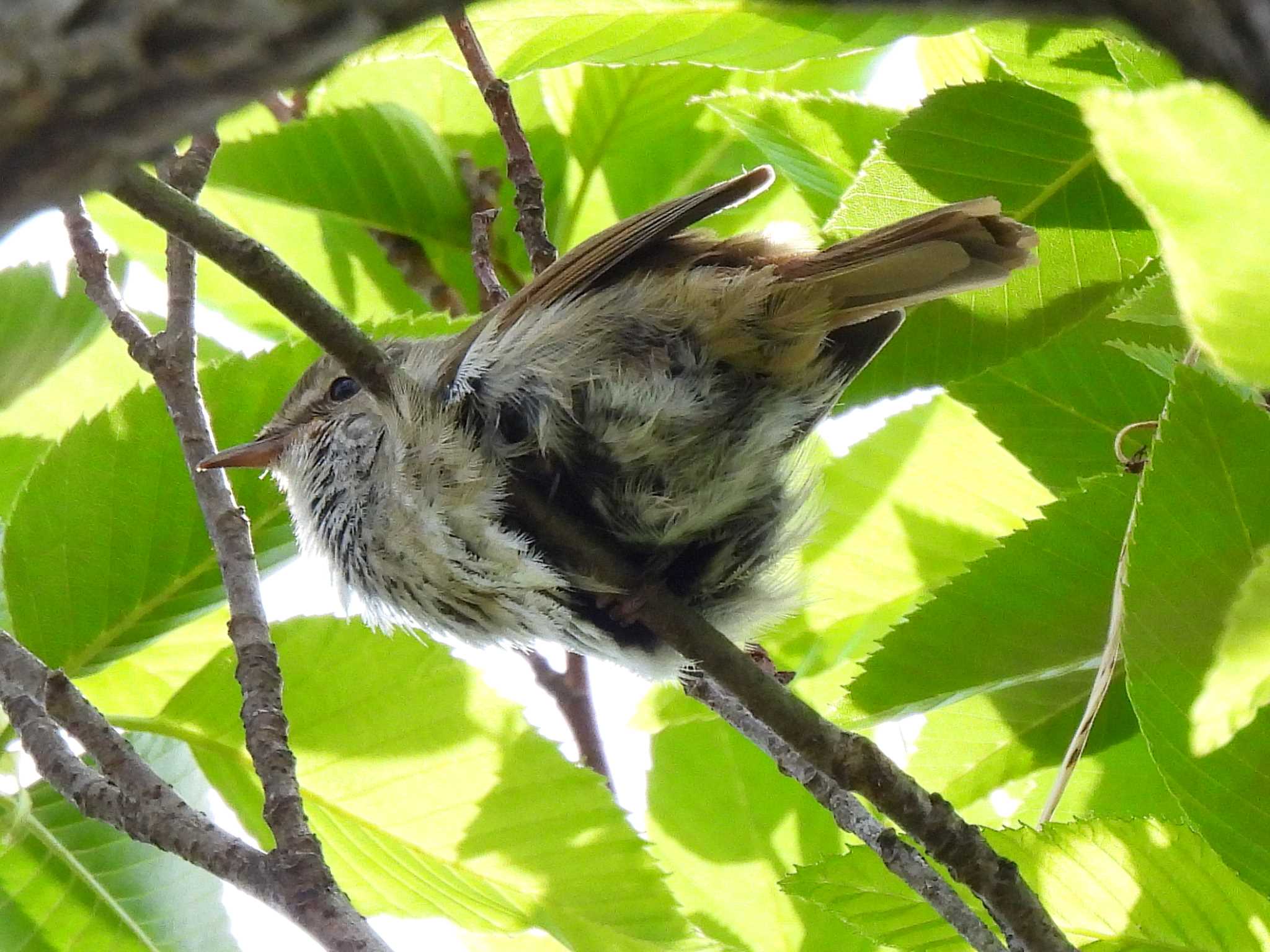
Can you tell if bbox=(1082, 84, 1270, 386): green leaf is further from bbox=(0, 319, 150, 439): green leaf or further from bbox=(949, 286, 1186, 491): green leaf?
bbox=(0, 319, 150, 439): green leaf

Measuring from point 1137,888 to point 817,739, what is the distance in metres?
0.54

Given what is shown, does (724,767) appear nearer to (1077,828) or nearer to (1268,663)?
(1077,828)

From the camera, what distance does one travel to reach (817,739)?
2131 millimetres

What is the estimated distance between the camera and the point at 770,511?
3002 millimetres

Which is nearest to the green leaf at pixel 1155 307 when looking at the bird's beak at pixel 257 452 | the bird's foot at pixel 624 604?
the bird's foot at pixel 624 604

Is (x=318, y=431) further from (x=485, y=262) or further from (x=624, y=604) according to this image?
(x=624, y=604)

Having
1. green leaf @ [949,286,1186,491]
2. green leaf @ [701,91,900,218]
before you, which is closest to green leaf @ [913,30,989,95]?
green leaf @ [701,91,900,218]

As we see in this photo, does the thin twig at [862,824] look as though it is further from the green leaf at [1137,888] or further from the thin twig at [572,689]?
the thin twig at [572,689]

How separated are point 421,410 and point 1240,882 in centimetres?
168

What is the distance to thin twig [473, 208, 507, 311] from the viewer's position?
3424mm

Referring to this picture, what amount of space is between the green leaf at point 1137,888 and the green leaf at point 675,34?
4.90ft

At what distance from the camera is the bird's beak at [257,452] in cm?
299

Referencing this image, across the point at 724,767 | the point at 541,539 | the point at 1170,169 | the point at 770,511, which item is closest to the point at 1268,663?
the point at 1170,169

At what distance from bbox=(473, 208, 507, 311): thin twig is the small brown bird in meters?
0.44
